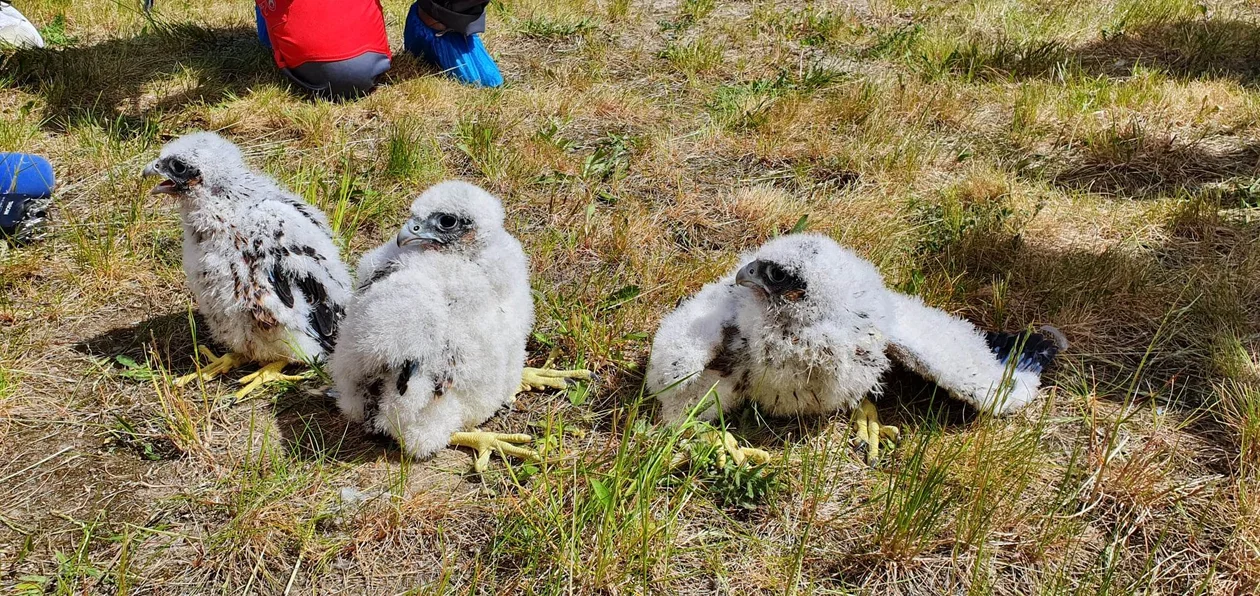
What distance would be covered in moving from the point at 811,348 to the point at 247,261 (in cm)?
214

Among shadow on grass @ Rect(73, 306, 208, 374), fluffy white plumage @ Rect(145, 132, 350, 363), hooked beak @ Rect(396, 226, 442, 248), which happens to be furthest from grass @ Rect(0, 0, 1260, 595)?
hooked beak @ Rect(396, 226, 442, 248)

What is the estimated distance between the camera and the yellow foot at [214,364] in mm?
3271

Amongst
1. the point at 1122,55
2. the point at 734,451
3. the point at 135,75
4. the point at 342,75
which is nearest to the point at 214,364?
the point at 734,451

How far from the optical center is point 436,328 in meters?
2.78

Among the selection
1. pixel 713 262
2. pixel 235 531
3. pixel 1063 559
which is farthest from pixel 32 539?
pixel 1063 559

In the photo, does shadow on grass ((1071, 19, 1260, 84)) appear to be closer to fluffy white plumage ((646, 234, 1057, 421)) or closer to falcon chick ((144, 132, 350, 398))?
fluffy white plumage ((646, 234, 1057, 421))

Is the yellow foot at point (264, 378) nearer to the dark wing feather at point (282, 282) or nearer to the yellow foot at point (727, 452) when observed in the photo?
the dark wing feather at point (282, 282)

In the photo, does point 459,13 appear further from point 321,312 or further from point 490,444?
point 490,444

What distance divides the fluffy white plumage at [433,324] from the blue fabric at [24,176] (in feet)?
7.43

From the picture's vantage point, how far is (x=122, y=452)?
2.97 meters

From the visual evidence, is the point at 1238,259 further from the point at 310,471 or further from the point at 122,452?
the point at 122,452

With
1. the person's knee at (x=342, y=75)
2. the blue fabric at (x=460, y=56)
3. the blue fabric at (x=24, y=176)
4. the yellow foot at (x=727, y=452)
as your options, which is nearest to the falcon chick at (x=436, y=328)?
the yellow foot at (x=727, y=452)

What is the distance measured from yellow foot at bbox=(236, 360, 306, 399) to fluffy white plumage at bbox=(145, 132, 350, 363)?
0.05 meters

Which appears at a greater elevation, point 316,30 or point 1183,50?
point 316,30
